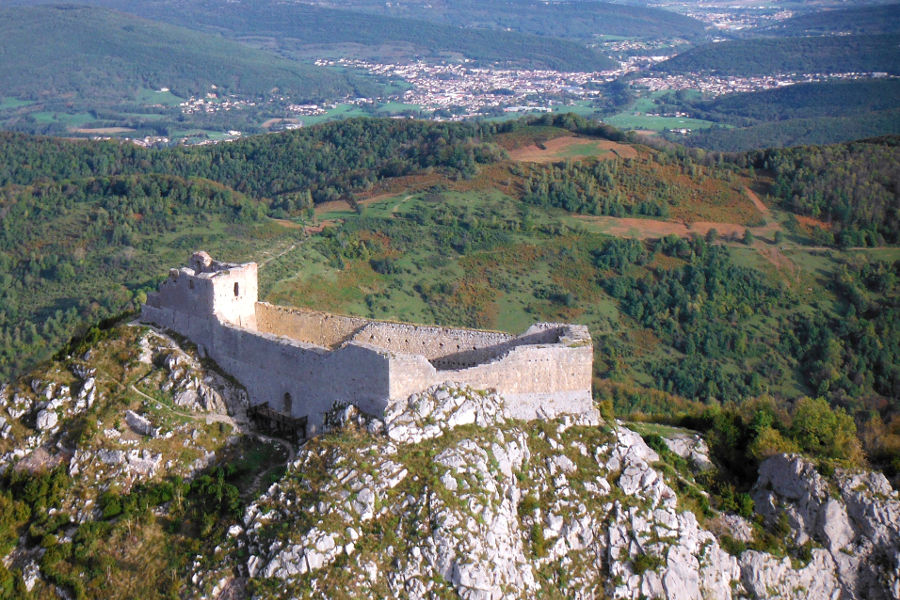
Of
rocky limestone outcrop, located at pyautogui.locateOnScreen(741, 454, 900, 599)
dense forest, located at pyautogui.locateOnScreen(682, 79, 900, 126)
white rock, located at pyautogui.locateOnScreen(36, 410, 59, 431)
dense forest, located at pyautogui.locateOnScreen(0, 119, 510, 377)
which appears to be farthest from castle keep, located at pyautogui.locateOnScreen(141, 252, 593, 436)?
dense forest, located at pyautogui.locateOnScreen(682, 79, 900, 126)

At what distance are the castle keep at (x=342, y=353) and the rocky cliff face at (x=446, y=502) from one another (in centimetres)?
69

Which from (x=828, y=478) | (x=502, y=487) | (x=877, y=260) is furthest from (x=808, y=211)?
(x=502, y=487)

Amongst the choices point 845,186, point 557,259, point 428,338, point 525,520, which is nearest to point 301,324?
point 428,338

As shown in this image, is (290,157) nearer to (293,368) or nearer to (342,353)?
(293,368)

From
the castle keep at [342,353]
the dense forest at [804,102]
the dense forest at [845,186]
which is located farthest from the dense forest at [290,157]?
the dense forest at [804,102]

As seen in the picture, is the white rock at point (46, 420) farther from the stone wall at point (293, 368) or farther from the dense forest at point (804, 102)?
the dense forest at point (804, 102)

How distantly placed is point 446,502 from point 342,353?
6140 millimetres

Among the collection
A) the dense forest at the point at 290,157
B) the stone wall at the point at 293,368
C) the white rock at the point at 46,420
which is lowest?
the dense forest at the point at 290,157

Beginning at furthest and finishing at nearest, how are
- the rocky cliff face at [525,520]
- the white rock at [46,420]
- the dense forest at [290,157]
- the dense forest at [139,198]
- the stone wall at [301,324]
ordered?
the dense forest at [290,157], the dense forest at [139,198], the stone wall at [301,324], the white rock at [46,420], the rocky cliff face at [525,520]

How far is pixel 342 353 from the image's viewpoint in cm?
3228

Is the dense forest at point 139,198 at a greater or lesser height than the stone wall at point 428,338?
lesser

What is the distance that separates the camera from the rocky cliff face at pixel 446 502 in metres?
28.1

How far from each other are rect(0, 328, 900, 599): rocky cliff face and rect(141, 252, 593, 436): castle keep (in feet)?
2.25

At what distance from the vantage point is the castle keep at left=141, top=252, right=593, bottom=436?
3195cm
